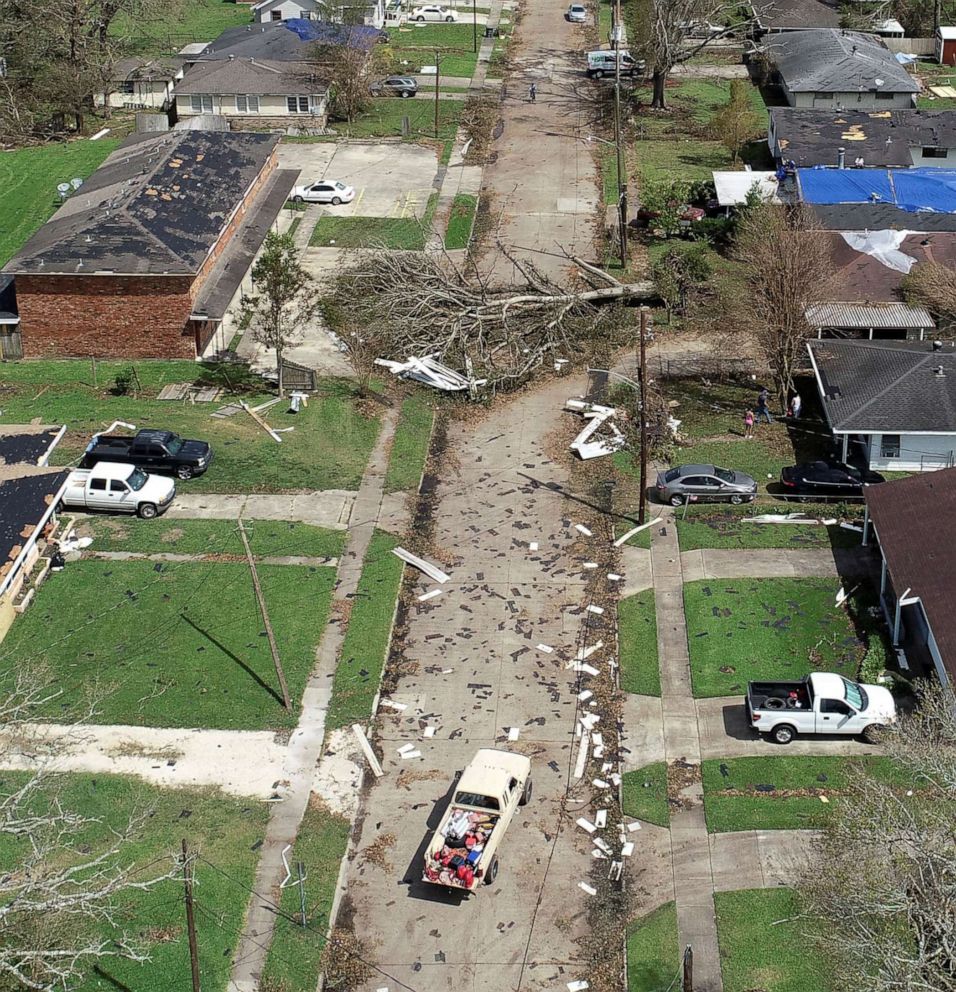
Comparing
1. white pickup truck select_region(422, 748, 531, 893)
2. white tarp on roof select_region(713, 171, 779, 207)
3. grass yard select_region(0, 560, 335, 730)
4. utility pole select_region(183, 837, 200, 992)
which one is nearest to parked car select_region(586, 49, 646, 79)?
white tarp on roof select_region(713, 171, 779, 207)

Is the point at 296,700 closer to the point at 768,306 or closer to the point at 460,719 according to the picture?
the point at 460,719

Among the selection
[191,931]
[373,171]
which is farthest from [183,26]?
[191,931]

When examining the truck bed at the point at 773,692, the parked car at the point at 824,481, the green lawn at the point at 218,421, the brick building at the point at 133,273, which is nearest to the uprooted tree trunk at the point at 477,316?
the green lawn at the point at 218,421

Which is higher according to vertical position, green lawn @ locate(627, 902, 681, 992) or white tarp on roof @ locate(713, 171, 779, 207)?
white tarp on roof @ locate(713, 171, 779, 207)

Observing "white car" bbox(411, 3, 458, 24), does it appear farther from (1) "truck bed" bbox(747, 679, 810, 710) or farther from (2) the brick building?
(1) "truck bed" bbox(747, 679, 810, 710)

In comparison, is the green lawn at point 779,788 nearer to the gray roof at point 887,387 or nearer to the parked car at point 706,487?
the parked car at point 706,487

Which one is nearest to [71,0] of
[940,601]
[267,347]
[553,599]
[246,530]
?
[267,347]
